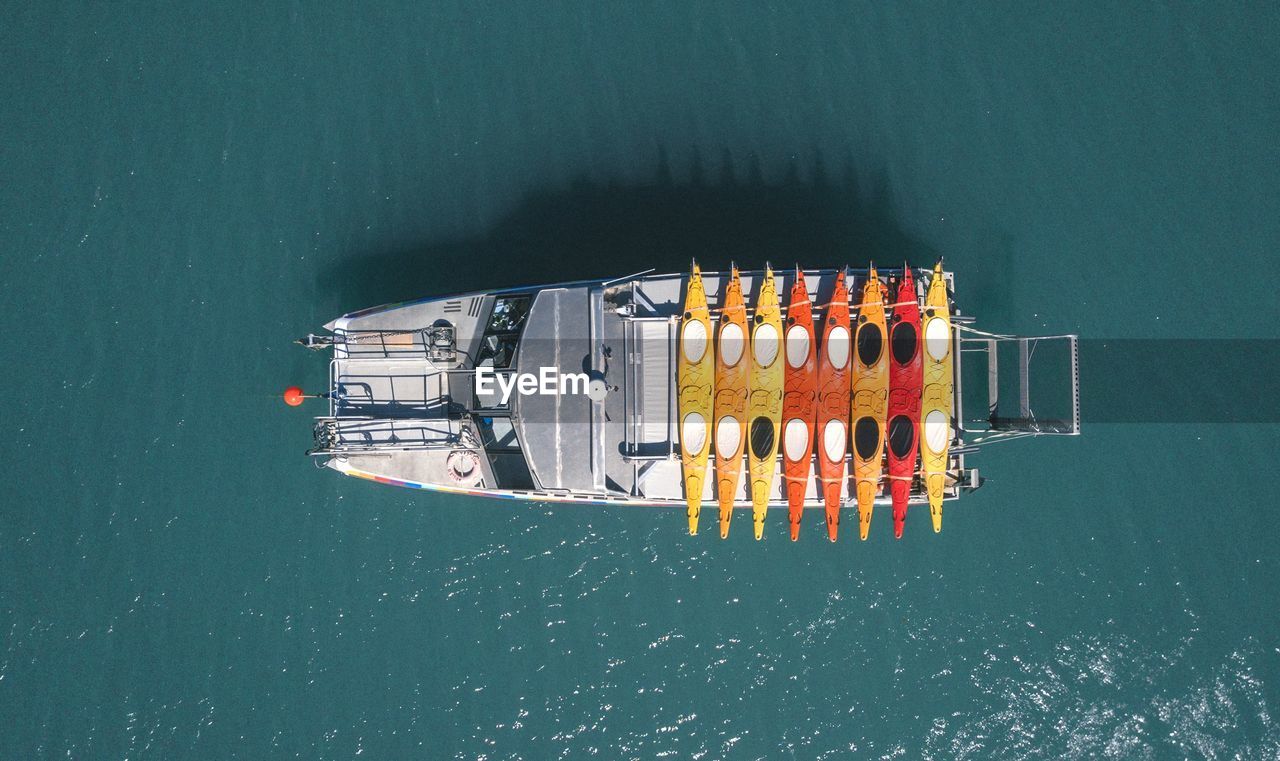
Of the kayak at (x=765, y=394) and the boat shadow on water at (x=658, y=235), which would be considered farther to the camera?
the boat shadow on water at (x=658, y=235)

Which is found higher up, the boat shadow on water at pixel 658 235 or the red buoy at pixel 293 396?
the boat shadow on water at pixel 658 235

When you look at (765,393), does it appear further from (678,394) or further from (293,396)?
(293,396)

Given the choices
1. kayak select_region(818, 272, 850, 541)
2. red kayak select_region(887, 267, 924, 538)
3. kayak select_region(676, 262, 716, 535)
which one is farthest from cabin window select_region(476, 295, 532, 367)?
red kayak select_region(887, 267, 924, 538)

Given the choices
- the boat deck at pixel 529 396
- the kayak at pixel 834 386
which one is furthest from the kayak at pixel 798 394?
the boat deck at pixel 529 396

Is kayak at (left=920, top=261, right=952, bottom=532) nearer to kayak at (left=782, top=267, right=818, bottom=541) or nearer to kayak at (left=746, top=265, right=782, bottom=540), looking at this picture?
kayak at (left=782, top=267, right=818, bottom=541)

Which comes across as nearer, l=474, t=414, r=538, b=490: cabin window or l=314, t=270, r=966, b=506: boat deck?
l=314, t=270, r=966, b=506: boat deck

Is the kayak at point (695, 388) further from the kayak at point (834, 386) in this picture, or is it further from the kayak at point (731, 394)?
the kayak at point (834, 386)

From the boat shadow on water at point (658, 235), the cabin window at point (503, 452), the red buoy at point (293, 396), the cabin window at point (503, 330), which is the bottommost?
the cabin window at point (503, 452)
